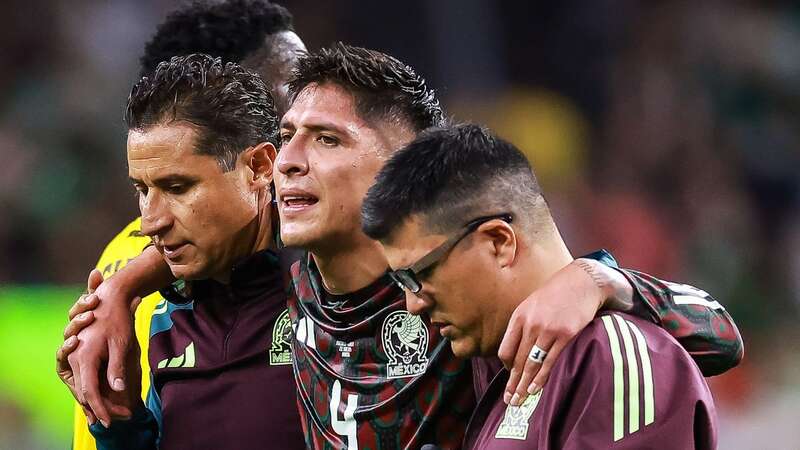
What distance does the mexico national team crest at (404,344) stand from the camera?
3184 mm

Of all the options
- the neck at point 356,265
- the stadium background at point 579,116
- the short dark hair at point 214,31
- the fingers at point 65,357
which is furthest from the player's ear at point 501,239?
the stadium background at point 579,116

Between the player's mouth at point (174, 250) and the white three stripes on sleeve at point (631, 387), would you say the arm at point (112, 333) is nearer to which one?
the player's mouth at point (174, 250)

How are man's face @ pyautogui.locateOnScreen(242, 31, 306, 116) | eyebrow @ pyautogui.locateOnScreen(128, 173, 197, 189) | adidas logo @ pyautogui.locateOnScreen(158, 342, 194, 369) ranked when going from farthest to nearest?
man's face @ pyautogui.locateOnScreen(242, 31, 306, 116) < adidas logo @ pyautogui.locateOnScreen(158, 342, 194, 369) < eyebrow @ pyautogui.locateOnScreen(128, 173, 197, 189)

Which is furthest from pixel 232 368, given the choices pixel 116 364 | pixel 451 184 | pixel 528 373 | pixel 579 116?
pixel 579 116

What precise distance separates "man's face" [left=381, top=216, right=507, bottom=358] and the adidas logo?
0.94 m

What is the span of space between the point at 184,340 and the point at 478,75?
18.3 feet

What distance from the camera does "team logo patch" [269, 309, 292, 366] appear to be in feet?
11.6

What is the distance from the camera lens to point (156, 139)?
3426 mm

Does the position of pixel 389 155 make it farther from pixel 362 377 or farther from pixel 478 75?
pixel 478 75

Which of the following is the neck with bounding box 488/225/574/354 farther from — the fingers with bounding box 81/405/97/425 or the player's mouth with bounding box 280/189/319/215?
the fingers with bounding box 81/405/97/425

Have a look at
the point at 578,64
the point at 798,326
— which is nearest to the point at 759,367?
the point at 798,326

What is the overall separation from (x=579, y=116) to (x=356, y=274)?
6.04 m

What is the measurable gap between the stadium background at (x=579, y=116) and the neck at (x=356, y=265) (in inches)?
188

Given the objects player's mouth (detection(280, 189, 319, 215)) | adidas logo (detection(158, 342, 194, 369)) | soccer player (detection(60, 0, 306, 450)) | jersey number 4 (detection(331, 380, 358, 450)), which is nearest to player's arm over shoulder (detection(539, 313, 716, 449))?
jersey number 4 (detection(331, 380, 358, 450))
